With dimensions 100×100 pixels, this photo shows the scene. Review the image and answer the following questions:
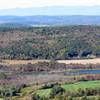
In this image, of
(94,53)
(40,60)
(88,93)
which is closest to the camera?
(88,93)

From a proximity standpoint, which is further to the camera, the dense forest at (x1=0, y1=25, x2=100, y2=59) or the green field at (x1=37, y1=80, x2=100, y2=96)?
the dense forest at (x1=0, y1=25, x2=100, y2=59)

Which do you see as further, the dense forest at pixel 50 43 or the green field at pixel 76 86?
the dense forest at pixel 50 43

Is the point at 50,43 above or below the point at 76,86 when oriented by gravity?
above

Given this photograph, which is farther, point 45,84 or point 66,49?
point 66,49

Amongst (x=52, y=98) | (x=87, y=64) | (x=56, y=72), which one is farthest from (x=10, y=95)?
(x=87, y=64)

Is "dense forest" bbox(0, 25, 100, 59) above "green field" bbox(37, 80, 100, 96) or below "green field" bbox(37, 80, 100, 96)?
above

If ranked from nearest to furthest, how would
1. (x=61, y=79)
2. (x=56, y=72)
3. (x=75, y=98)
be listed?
1. (x=75, y=98)
2. (x=61, y=79)
3. (x=56, y=72)

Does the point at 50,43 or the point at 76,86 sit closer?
the point at 76,86

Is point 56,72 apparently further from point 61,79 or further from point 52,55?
point 52,55
